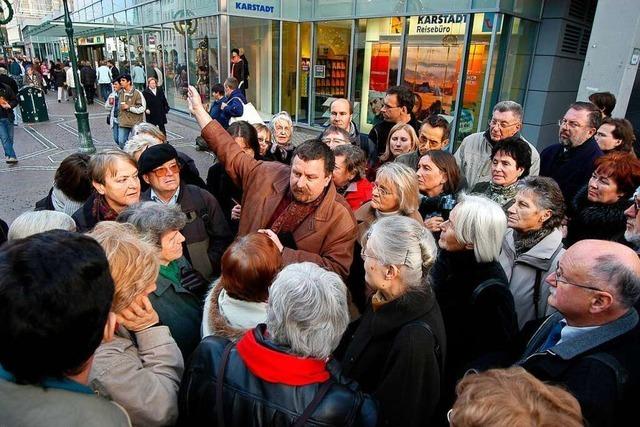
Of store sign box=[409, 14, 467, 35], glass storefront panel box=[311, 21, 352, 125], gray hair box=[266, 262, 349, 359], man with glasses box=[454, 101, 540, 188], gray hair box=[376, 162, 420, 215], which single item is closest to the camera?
gray hair box=[266, 262, 349, 359]

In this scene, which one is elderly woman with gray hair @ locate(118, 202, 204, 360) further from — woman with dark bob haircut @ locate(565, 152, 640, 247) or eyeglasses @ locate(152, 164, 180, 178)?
woman with dark bob haircut @ locate(565, 152, 640, 247)

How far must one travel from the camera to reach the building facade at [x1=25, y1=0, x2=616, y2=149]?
345 inches

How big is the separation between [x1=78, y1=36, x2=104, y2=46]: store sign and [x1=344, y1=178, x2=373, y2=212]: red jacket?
25.6m

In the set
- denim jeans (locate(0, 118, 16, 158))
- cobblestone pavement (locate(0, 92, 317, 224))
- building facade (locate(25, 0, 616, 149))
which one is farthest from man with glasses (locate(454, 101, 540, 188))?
denim jeans (locate(0, 118, 16, 158))

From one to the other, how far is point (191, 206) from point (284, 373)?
1.87m

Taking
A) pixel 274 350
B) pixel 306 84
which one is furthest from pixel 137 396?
pixel 306 84

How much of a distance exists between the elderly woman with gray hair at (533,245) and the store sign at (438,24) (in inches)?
294

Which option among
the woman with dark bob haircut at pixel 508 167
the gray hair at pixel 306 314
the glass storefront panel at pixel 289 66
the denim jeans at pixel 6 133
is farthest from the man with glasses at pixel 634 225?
the glass storefront panel at pixel 289 66

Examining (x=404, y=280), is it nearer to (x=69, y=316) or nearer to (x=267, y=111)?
(x=69, y=316)

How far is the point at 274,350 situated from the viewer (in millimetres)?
1406

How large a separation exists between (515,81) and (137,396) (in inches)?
402

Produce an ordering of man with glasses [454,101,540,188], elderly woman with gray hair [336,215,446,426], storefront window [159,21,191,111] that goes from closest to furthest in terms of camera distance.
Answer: elderly woman with gray hair [336,215,446,426]
man with glasses [454,101,540,188]
storefront window [159,21,191,111]

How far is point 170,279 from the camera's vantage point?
84.4 inches

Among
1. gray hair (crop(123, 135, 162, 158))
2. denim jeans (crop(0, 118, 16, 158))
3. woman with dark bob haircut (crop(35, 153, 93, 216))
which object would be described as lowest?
denim jeans (crop(0, 118, 16, 158))
